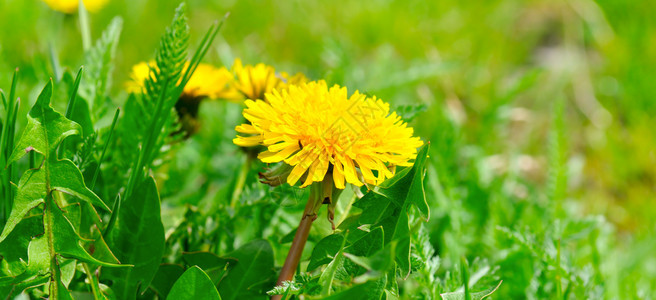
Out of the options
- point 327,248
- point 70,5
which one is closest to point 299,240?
point 327,248

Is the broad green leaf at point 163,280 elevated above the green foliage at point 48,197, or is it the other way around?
the green foliage at point 48,197

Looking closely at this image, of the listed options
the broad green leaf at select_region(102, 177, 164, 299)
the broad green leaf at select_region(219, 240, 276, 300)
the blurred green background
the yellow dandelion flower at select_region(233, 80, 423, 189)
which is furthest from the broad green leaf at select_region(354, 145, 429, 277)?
the blurred green background

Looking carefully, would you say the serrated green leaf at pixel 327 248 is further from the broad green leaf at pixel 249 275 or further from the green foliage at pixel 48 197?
the green foliage at pixel 48 197

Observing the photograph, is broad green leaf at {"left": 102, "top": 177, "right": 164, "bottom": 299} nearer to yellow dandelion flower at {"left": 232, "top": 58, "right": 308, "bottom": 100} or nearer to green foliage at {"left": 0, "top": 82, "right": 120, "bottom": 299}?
green foliage at {"left": 0, "top": 82, "right": 120, "bottom": 299}

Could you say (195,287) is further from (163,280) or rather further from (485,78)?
(485,78)

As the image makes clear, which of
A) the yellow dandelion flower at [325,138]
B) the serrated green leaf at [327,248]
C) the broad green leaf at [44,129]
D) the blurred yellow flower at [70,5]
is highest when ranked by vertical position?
the blurred yellow flower at [70,5]

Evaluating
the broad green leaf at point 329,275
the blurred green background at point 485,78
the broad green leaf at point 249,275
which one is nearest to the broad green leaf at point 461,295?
the broad green leaf at point 329,275

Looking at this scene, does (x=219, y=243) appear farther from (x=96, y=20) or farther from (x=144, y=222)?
(x=96, y=20)
